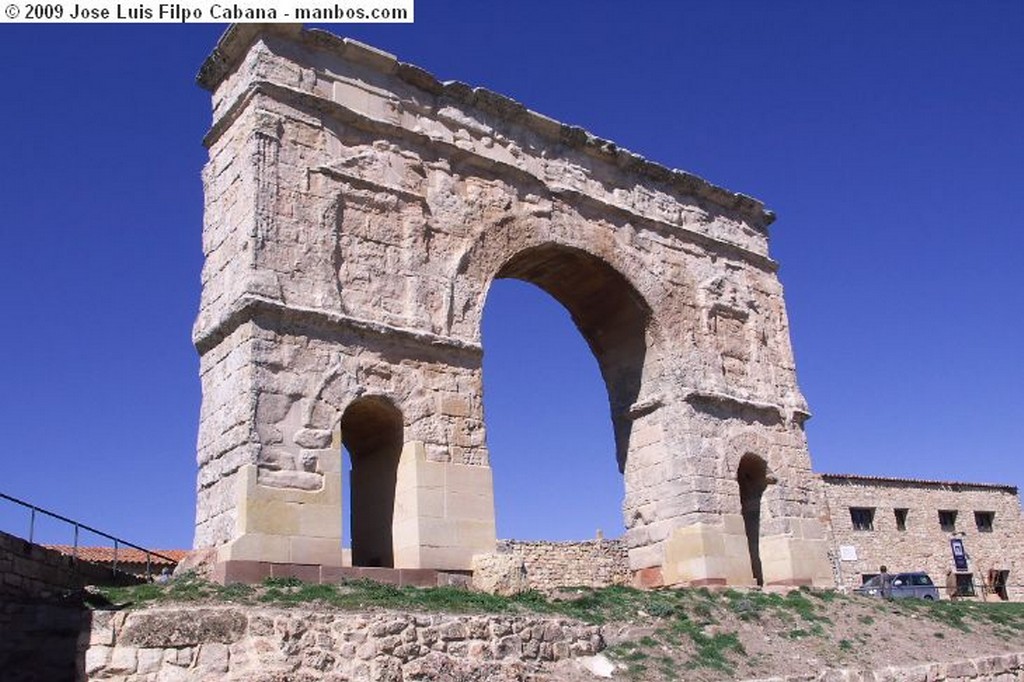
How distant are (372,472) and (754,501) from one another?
22.0 feet

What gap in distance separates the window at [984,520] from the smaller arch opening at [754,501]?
16.0 meters

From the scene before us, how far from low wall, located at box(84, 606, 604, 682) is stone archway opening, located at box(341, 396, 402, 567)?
105 inches

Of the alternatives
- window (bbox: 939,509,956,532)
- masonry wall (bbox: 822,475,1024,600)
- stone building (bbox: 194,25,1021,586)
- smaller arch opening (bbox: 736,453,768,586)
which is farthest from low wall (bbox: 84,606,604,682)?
window (bbox: 939,509,956,532)

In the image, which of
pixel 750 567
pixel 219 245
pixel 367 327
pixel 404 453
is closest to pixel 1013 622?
pixel 750 567

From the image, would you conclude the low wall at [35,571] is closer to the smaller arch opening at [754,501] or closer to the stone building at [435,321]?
the stone building at [435,321]

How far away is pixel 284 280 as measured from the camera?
10.7m

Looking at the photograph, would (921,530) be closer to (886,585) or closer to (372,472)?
(886,585)

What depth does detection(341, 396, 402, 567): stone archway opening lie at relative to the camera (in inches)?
436

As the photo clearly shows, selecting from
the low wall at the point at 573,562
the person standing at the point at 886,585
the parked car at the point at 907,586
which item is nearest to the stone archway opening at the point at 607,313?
the low wall at the point at 573,562

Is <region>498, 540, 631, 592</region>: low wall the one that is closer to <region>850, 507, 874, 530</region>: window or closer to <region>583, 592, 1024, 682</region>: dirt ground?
<region>583, 592, 1024, 682</region>: dirt ground

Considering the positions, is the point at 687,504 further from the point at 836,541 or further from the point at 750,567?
the point at 836,541

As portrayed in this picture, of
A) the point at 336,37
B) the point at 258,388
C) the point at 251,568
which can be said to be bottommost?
the point at 251,568

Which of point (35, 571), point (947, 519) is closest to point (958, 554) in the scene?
point (947, 519)

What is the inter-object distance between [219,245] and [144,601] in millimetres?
4689
